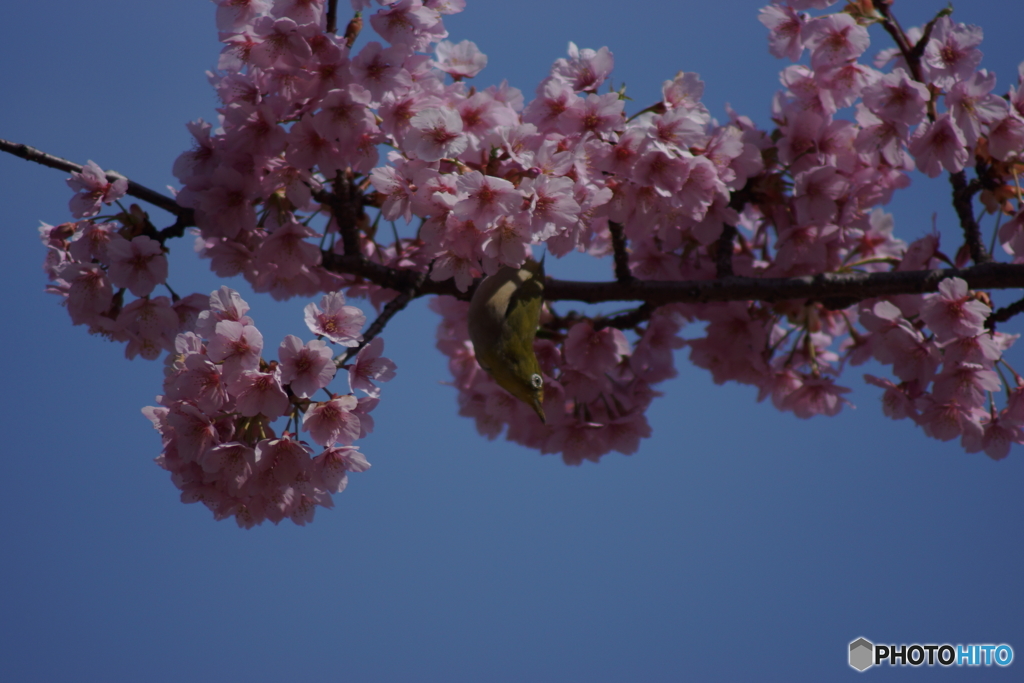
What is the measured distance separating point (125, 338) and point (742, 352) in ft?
7.45

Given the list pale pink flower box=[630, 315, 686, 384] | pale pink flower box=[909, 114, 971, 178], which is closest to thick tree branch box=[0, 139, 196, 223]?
pale pink flower box=[630, 315, 686, 384]

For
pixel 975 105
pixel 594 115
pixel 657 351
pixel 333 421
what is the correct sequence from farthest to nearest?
pixel 657 351 → pixel 975 105 → pixel 594 115 → pixel 333 421

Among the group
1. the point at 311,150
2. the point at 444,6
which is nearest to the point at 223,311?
the point at 311,150

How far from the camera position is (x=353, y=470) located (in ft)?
6.82

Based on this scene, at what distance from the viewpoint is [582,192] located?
6.91ft

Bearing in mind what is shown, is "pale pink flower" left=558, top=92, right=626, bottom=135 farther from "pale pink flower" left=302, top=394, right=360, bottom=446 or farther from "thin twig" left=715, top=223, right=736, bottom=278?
"pale pink flower" left=302, top=394, right=360, bottom=446

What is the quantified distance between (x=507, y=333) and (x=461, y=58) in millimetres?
1132

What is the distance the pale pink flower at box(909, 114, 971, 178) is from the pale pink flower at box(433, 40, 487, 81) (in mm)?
1451

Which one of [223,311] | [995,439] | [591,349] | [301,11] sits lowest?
[223,311]

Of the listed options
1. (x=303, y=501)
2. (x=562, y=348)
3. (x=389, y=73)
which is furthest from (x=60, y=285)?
(x=562, y=348)

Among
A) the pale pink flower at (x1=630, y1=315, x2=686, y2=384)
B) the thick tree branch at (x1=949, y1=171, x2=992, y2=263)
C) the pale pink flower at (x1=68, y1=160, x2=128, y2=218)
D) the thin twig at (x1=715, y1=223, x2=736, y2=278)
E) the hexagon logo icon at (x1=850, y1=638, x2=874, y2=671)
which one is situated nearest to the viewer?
the pale pink flower at (x1=68, y1=160, x2=128, y2=218)

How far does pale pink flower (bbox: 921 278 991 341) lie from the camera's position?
2.50 metres

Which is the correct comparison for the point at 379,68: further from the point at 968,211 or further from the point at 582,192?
the point at 968,211

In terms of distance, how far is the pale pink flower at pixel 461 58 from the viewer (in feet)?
8.26
